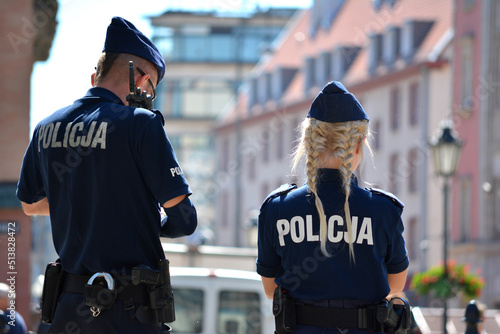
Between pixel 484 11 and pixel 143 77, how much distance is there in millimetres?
35804

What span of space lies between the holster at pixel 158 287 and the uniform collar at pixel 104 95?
0.71 m

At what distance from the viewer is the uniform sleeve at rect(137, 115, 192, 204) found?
4.66 meters

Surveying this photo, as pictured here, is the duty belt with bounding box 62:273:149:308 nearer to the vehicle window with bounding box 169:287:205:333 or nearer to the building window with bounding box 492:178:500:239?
the vehicle window with bounding box 169:287:205:333

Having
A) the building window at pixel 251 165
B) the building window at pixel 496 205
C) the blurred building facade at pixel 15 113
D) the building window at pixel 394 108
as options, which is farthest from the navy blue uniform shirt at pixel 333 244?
the building window at pixel 251 165

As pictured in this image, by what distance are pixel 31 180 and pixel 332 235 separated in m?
1.28

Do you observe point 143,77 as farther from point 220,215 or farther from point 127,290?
point 220,215

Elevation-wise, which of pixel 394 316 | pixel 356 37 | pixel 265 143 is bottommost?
pixel 394 316

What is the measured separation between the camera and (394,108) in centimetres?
4944

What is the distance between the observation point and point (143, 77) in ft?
16.4

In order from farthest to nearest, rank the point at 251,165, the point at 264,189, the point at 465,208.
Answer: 1. the point at 251,165
2. the point at 264,189
3. the point at 465,208

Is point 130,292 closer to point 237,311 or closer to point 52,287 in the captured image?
point 52,287

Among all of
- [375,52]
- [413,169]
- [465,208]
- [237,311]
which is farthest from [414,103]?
[237,311]

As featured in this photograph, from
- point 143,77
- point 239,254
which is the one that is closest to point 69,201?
point 143,77

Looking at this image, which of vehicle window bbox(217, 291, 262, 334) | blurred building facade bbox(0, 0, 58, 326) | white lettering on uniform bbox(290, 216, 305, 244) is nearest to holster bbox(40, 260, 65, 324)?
white lettering on uniform bbox(290, 216, 305, 244)
